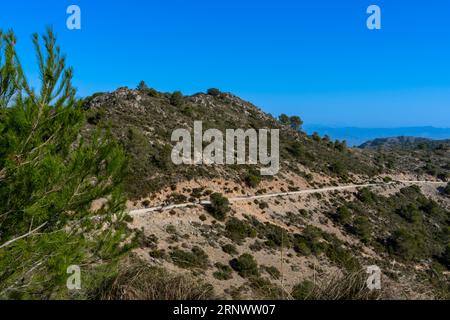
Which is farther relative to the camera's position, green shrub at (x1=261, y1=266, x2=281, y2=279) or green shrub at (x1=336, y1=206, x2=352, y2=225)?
green shrub at (x1=336, y1=206, x2=352, y2=225)

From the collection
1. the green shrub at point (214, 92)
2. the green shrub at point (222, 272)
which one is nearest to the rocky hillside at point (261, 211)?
the green shrub at point (222, 272)

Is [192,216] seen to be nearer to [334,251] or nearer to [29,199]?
[334,251]

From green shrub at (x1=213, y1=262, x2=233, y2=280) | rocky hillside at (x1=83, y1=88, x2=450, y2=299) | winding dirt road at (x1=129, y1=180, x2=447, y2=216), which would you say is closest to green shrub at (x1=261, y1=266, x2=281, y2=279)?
rocky hillside at (x1=83, y1=88, x2=450, y2=299)

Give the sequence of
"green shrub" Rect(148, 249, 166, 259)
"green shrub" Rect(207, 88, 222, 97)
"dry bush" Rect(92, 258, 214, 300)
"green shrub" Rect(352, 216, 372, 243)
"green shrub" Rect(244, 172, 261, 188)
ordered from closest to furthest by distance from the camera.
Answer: "dry bush" Rect(92, 258, 214, 300), "green shrub" Rect(148, 249, 166, 259), "green shrub" Rect(352, 216, 372, 243), "green shrub" Rect(244, 172, 261, 188), "green shrub" Rect(207, 88, 222, 97)

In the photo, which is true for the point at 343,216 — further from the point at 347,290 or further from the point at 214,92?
the point at 214,92

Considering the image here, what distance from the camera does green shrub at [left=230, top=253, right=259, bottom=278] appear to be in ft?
116

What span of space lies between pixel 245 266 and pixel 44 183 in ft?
92.9

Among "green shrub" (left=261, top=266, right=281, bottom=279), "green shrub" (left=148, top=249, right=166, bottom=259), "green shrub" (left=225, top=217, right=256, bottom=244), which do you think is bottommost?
"green shrub" (left=261, top=266, right=281, bottom=279)

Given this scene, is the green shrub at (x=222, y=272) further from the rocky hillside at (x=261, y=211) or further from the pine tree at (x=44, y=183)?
the pine tree at (x=44, y=183)

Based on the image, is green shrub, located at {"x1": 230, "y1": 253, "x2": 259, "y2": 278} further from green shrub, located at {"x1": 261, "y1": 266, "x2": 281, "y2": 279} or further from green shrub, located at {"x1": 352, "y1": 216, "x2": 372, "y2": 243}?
green shrub, located at {"x1": 352, "y1": 216, "x2": 372, "y2": 243}

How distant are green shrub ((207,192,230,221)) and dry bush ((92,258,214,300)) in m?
36.0

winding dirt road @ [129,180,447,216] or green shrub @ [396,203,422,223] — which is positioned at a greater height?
winding dirt road @ [129,180,447,216]

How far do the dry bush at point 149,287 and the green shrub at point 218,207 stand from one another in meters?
36.0

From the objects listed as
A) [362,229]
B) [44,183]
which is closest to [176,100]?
[362,229]
